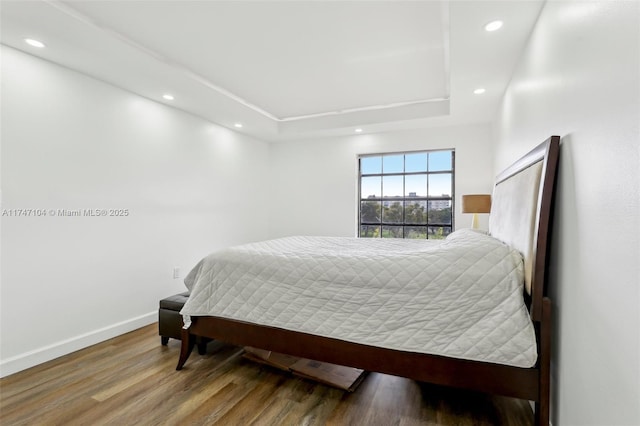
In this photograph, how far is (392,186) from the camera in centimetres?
489

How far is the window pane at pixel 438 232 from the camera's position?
4.52 metres

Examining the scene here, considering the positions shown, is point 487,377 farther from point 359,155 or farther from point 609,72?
point 359,155

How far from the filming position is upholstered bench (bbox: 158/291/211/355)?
259 centimetres

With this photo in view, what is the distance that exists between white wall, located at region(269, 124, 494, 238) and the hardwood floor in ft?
9.11

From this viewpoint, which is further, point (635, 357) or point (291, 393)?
point (291, 393)

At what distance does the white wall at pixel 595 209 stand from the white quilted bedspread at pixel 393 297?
0.75 feet

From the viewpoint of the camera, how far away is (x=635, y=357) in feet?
2.84

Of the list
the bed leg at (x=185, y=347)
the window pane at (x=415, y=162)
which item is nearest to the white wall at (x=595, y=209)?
the bed leg at (x=185, y=347)

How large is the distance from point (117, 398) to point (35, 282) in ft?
4.25

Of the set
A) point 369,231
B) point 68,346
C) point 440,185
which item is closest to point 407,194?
point 440,185

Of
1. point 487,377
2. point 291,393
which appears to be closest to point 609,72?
point 487,377

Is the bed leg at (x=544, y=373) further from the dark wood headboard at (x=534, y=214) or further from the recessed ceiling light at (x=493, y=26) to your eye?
the recessed ceiling light at (x=493, y=26)

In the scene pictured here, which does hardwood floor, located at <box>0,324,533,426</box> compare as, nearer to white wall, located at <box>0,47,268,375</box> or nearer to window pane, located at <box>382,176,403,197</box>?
white wall, located at <box>0,47,268,375</box>

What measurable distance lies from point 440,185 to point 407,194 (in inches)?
20.0
